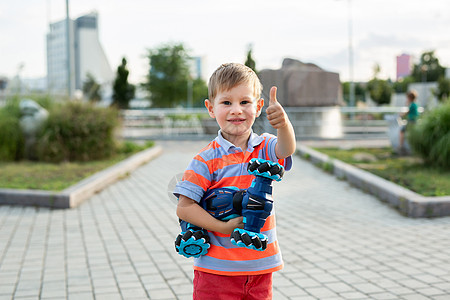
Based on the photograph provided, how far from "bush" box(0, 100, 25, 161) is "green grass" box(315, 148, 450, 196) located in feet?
23.8

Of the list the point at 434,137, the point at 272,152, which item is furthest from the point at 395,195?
the point at 272,152

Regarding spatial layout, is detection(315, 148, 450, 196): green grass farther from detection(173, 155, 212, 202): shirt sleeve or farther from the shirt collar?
detection(173, 155, 212, 202): shirt sleeve

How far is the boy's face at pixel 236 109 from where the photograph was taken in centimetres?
203

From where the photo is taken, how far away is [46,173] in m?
9.54

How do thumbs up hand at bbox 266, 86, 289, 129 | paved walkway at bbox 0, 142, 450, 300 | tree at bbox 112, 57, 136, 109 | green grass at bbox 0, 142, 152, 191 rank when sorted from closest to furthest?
thumbs up hand at bbox 266, 86, 289, 129, paved walkway at bbox 0, 142, 450, 300, green grass at bbox 0, 142, 152, 191, tree at bbox 112, 57, 136, 109

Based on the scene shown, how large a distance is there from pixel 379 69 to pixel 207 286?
2493 inches

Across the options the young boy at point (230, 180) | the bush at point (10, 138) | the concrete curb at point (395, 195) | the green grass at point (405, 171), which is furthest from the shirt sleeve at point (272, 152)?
the bush at point (10, 138)

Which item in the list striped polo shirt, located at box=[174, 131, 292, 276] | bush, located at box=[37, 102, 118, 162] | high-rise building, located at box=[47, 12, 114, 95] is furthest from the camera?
high-rise building, located at box=[47, 12, 114, 95]

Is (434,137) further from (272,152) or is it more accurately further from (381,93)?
(381,93)

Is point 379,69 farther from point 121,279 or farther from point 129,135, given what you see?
point 121,279

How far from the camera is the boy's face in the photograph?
203 cm

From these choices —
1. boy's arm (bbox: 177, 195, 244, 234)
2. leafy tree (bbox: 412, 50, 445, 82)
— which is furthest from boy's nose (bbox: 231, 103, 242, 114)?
leafy tree (bbox: 412, 50, 445, 82)

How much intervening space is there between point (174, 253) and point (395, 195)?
346 cm

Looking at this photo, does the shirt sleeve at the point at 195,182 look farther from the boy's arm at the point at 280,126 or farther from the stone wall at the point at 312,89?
the stone wall at the point at 312,89
